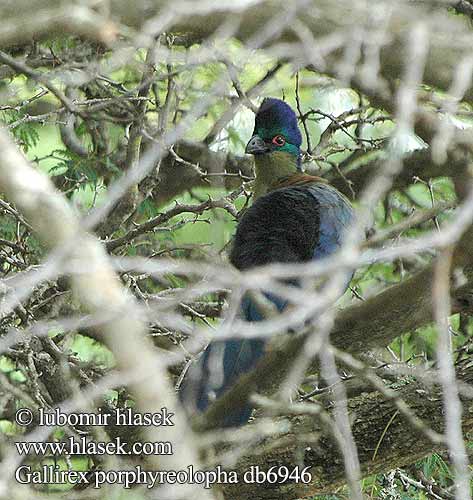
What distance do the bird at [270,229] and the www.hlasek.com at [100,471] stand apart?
322mm

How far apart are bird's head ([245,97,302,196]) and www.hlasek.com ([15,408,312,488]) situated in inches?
69.1

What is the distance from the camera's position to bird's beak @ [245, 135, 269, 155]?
546cm

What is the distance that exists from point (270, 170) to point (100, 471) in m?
2.11

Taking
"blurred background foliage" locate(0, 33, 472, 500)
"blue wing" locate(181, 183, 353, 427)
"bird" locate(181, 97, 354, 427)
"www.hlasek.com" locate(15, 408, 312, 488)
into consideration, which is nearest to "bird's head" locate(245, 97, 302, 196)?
"bird" locate(181, 97, 354, 427)

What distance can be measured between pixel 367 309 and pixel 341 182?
11.2 feet

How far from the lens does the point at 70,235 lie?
1.91 metres

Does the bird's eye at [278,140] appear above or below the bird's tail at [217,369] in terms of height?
above

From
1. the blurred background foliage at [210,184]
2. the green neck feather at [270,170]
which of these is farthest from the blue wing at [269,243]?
the green neck feather at [270,170]

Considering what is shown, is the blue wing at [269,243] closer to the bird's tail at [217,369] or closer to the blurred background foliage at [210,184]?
the bird's tail at [217,369]

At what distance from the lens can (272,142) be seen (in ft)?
18.1

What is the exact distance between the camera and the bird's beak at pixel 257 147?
5457mm

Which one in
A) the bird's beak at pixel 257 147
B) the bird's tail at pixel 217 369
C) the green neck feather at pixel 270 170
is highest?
the bird's beak at pixel 257 147

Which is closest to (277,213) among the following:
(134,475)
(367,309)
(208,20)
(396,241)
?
(396,241)

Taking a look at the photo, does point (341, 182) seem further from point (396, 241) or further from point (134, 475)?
point (134, 475)
